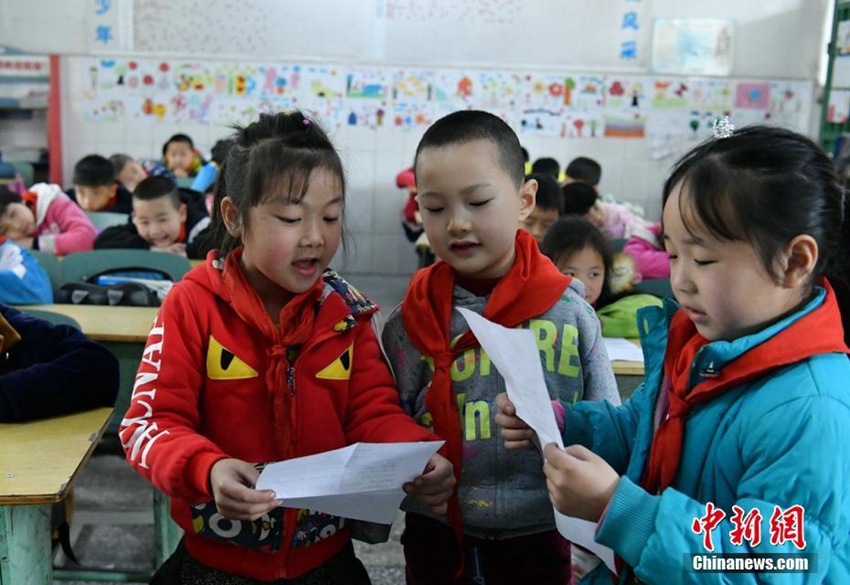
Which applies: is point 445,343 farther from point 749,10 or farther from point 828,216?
point 749,10

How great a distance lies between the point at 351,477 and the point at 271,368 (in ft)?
0.82

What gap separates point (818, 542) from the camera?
2.70 feet

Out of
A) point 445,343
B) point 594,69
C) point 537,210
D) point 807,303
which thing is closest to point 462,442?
point 445,343

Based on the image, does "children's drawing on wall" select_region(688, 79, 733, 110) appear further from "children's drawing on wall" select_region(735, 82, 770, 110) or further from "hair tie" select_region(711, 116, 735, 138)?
"hair tie" select_region(711, 116, 735, 138)

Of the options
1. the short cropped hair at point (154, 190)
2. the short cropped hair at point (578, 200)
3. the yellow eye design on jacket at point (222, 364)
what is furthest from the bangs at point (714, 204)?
the short cropped hair at point (154, 190)

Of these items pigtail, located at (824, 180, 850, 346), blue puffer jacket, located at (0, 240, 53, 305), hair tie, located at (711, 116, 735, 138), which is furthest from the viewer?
blue puffer jacket, located at (0, 240, 53, 305)

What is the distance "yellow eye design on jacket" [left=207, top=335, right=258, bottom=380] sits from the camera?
4.01 feet

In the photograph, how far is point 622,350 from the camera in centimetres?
230

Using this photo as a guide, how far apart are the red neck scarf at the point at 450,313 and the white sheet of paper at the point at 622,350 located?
859 millimetres

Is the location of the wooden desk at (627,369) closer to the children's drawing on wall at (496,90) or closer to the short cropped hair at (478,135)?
the short cropped hair at (478,135)

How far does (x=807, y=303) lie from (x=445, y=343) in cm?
56

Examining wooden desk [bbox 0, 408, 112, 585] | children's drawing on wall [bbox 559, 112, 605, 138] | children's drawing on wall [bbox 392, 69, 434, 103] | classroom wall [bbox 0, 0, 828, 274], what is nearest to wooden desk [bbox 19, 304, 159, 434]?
wooden desk [bbox 0, 408, 112, 585]

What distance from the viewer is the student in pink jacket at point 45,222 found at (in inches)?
145

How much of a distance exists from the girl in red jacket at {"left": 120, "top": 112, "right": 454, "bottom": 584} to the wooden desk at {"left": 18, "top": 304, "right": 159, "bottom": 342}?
1072mm
